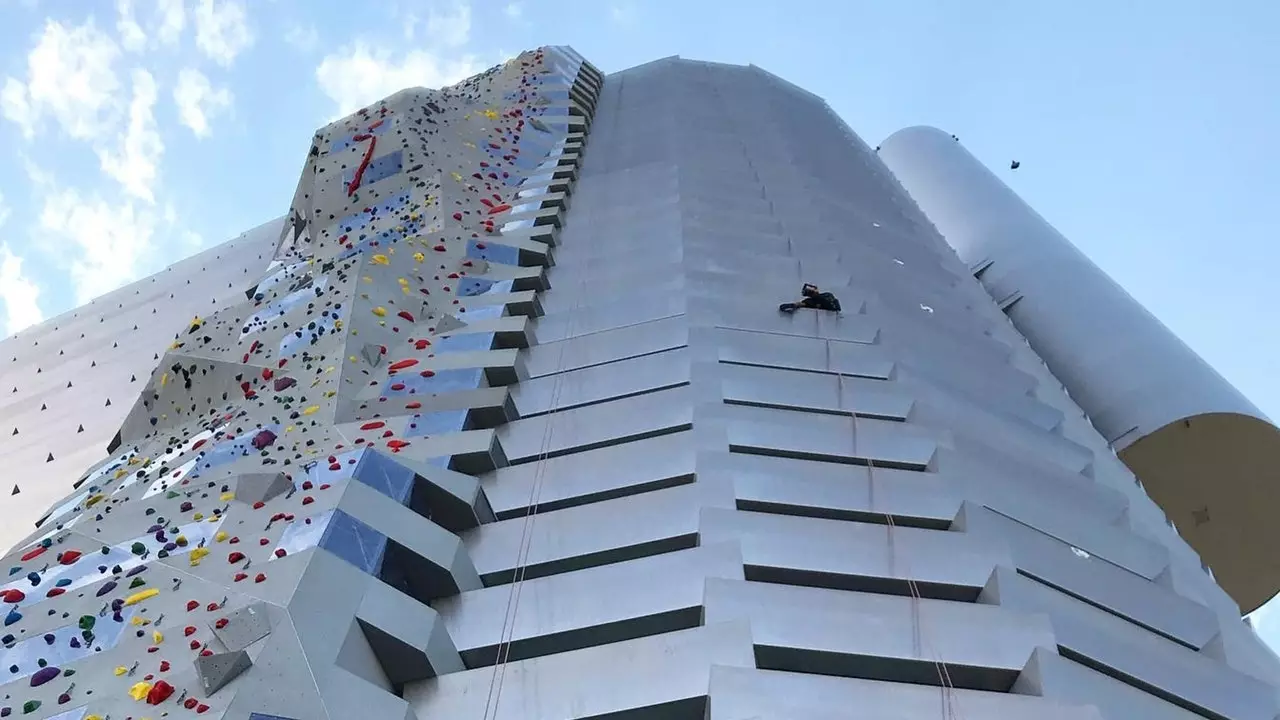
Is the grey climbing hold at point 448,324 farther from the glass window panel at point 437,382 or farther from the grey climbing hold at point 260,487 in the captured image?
the grey climbing hold at point 260,487

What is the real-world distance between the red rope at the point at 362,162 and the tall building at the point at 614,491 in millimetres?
44

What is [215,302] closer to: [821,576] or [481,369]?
[481,369]

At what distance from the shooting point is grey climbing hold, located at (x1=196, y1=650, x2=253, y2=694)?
3.12m

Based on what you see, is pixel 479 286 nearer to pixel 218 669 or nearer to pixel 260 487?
pixel 260 487

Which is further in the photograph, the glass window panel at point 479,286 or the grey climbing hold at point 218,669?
the glass window panel at point 479,286

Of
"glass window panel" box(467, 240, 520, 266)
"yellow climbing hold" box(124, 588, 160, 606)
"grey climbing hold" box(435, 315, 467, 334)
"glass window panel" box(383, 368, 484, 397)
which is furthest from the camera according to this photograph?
"glass window panel" box(467, 240, 520, 266)

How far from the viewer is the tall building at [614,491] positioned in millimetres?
3455

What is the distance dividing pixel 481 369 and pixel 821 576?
7.29 feet

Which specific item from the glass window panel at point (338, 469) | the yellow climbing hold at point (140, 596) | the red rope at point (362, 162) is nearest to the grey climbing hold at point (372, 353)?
the glass window panel at point (338, 469)

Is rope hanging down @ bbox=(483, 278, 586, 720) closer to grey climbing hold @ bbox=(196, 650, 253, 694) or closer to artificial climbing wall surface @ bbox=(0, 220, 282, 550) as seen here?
grey climbing hold @ bbox=(196, 650, 253, 694)

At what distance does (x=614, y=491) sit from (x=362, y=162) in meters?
6.20

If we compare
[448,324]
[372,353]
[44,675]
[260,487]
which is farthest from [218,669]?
[448,324]

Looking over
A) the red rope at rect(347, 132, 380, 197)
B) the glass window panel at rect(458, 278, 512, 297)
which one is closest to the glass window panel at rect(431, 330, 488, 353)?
the glass window panel at rect(458, 278, 512, 297)

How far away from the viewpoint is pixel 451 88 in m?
14.6
